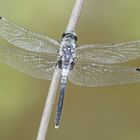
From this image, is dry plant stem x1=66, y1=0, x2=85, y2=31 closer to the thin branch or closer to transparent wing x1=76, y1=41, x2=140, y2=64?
the thin branch

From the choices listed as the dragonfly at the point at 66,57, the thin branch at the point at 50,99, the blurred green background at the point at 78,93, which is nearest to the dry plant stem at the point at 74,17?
the thin branch at the point at 50,99

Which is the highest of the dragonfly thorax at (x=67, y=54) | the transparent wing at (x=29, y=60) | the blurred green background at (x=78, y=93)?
the blurred green background at (x=78, y=93)

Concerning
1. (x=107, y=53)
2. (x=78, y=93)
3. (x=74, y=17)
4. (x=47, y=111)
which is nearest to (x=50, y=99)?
(x=47, y=111)

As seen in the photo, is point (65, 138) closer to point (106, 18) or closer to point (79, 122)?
point (79, 122)

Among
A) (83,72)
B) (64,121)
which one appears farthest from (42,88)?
(83,72)

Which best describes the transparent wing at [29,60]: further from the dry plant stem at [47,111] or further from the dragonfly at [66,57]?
the dry plant stem at [47,111]

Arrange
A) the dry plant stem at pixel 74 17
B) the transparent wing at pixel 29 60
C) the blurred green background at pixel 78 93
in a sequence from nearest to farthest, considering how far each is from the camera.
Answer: the dry plant stem at pixel 74 17, the transparent wing at pixel 29 60, the blurred green background at pixel 78 93

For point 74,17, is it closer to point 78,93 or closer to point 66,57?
point 66,57
